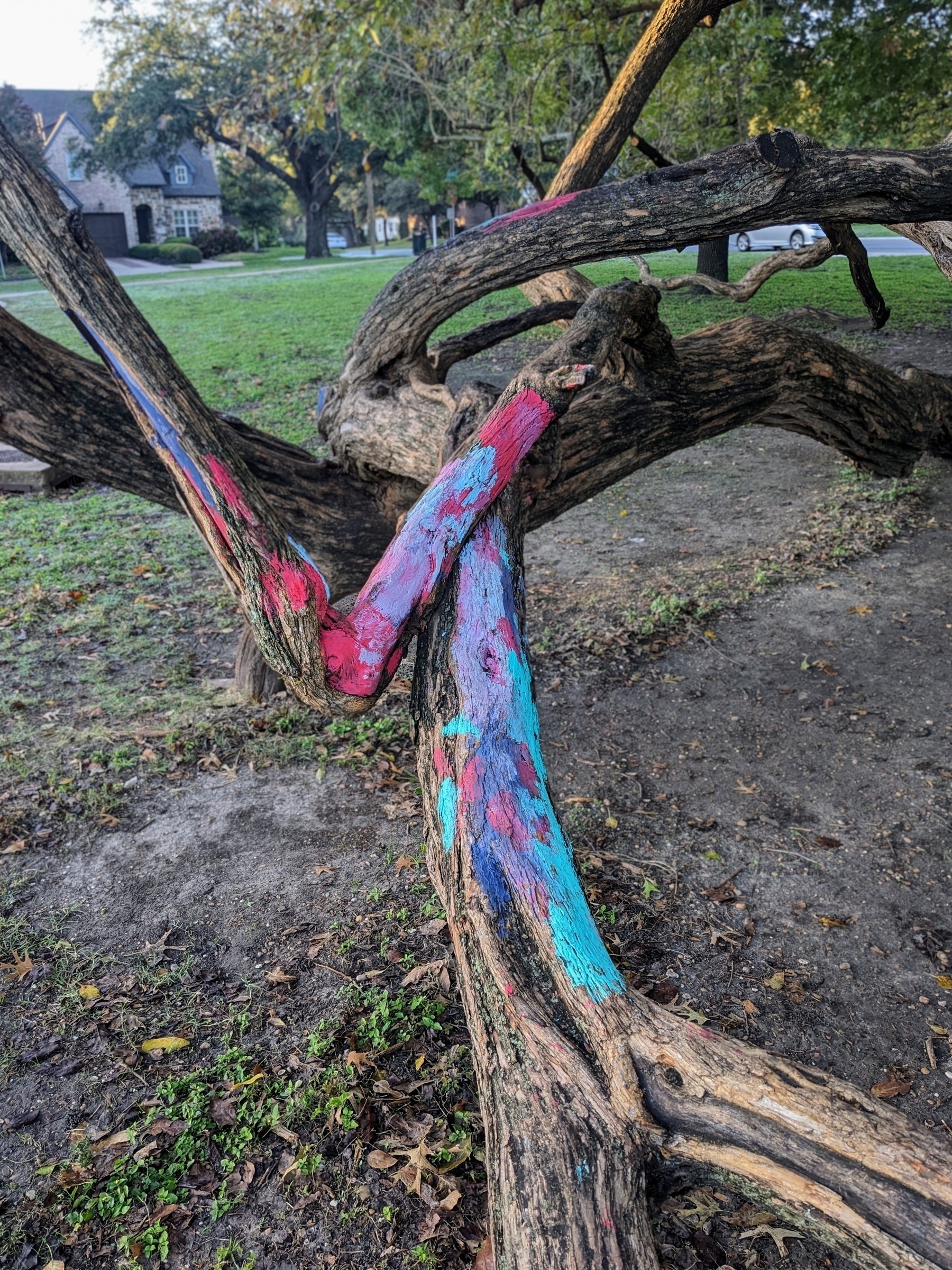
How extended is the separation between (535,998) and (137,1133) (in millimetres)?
1464

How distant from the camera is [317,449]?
9320mm

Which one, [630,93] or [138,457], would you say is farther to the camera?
[630,93]

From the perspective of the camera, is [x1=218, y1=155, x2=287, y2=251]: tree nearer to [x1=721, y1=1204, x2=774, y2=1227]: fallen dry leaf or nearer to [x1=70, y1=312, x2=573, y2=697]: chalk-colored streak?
[x1=70, y1=312, x2=573, y2=697]: chalk-colored streak

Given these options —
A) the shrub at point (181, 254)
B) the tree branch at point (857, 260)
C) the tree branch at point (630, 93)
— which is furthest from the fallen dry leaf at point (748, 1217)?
the shrub at point (181, 254)

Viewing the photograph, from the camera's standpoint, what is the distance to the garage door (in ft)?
136

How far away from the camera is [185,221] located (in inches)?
1848

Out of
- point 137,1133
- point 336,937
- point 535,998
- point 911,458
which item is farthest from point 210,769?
point 911,458

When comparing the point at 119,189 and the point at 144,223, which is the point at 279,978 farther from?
the point at 144,223

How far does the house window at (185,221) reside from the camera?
46.5 m

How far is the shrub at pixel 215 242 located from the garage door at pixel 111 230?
12.9 ft

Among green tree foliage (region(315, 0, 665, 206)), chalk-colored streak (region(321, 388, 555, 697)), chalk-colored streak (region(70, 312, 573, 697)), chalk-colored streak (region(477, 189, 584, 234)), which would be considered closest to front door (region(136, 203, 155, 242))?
green tree foliage (region(315, 0, 665, 206))

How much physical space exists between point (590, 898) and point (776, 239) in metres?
24.8

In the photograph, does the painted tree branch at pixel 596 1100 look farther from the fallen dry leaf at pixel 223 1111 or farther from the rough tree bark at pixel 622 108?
the rough tree bark at pixel 622 108

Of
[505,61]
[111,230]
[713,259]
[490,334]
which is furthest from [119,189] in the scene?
[490,334]
